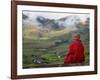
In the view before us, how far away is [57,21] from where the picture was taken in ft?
6.70

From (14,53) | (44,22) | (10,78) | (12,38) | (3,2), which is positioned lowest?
(10,78)

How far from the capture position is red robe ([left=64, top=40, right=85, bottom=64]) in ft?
6.86

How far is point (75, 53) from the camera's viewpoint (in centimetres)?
211

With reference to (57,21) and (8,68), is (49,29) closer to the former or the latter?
(57,21)

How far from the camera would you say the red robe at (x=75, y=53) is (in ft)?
6.86

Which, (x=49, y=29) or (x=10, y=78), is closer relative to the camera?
(x=10, y=78)

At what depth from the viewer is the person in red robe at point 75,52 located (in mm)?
2090

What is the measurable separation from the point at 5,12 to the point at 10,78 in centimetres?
58

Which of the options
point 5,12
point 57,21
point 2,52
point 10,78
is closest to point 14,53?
point 2,52

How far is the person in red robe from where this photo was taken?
6.86ft

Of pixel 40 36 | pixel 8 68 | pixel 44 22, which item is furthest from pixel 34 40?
pixel 8 68

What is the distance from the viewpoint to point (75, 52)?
2.11 metres

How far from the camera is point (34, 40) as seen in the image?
1965 millimetres

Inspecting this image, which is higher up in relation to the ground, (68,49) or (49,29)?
(49,29)
